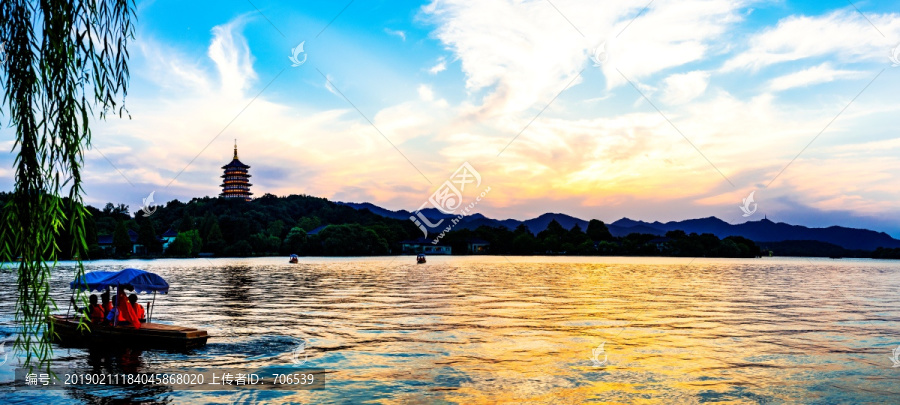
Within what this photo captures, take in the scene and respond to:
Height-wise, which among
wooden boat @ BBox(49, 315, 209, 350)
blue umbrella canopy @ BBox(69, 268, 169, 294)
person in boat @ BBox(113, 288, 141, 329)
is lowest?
wooden boat @ BBox(49, 315, 209, 350)

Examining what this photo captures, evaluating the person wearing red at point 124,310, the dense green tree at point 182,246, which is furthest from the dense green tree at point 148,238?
the person wearing red at point 124,310

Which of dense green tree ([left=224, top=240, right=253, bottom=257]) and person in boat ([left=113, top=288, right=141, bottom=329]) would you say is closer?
person in boat ([left=113, top=288, right=141, bottom=329])

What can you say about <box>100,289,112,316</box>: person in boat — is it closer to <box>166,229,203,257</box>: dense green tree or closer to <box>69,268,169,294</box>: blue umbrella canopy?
<box>69,268,169,294</box>: blue umbrella canopy

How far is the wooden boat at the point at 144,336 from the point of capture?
2038 centimetres

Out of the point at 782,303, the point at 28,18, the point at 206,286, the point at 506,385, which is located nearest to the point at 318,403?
the point at 506,385

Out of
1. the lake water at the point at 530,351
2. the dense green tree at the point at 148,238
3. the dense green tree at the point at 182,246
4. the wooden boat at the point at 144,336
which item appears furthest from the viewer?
the dense green tree at the point at 182,246

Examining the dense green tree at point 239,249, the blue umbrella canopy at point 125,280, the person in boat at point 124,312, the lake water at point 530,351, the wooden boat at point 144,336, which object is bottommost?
the lake water at point 530,351

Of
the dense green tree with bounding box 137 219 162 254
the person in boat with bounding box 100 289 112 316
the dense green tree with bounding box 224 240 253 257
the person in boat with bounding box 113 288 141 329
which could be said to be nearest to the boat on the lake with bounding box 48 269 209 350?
the person in boat with bounding box 113 288 141 329

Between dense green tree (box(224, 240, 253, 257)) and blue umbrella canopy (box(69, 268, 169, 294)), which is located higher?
dense green tree (box(224, 240, 253, 257))

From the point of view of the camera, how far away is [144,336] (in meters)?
20.5

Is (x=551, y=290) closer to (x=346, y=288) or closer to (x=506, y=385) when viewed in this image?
(x=346, y=288)

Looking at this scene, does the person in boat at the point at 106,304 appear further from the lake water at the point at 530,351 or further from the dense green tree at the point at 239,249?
the dense green tree at the point at 239,249

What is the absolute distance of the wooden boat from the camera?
2038 centimetres

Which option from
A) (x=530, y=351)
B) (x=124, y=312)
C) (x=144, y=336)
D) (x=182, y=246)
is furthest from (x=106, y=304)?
(x=182, y=246)
